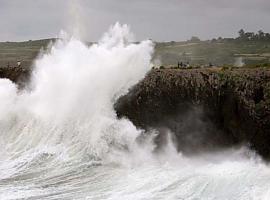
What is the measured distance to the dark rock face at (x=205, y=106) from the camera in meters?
16.8

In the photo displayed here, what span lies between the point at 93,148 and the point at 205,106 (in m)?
4.84

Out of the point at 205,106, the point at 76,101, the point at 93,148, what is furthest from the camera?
the point at 76,101

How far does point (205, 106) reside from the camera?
18109 millimetres

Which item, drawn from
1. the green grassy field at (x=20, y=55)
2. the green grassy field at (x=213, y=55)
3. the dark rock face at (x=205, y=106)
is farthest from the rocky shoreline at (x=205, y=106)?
the green grassy field at (x=213, y=55)

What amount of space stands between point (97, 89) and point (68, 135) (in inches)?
93.7

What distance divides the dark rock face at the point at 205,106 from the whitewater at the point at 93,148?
472 mm

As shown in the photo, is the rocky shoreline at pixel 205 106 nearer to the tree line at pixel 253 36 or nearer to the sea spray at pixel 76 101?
the sea spray at pixel 76 101

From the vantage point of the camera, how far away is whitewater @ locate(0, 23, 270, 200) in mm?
15094

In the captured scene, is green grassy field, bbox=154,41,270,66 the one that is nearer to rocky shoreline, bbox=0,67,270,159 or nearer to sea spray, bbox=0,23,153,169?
sea spray, bbox=0,23,153,169

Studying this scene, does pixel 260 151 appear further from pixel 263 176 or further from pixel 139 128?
pixel 139 128

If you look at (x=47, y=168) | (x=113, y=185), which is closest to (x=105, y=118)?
(x=47, y=168)

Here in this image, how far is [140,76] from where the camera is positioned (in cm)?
2053

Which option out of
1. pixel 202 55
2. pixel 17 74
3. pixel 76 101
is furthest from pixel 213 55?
pixel 76 101

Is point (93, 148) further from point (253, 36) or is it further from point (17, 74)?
point (253, 36)
